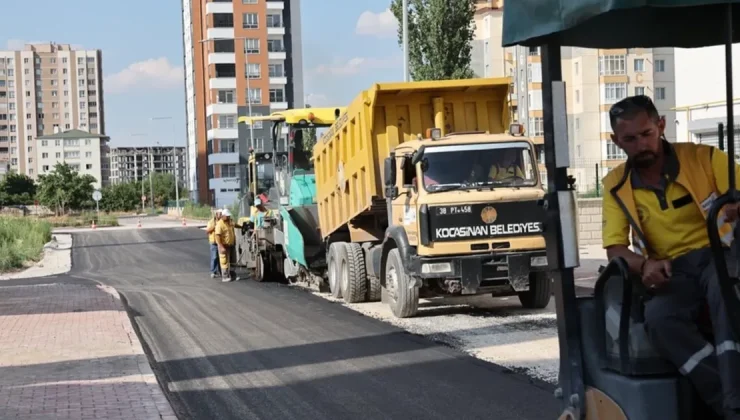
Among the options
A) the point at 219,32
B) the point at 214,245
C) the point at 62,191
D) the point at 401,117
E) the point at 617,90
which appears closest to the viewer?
the point at 401,117

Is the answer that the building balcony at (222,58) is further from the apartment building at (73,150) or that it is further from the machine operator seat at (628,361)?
the machine operator seat at (628,361)

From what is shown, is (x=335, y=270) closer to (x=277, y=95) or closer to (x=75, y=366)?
(x=75, y=366)

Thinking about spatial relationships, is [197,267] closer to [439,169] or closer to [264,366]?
[439,169]

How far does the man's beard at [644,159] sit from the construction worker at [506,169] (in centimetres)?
961

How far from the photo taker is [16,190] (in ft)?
442

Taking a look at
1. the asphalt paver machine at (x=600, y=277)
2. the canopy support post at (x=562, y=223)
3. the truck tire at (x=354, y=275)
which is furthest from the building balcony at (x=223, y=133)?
the canopy support post at (x=562, y=223)

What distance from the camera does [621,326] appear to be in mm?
3912

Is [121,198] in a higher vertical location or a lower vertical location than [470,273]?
higher

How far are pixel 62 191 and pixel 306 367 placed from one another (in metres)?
83.3

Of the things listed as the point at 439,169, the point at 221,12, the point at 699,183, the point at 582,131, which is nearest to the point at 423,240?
the point at 439,169

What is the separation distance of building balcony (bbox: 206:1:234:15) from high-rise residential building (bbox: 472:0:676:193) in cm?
2825

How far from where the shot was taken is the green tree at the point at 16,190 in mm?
128062

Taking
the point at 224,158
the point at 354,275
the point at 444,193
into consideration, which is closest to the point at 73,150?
the point at 224,158

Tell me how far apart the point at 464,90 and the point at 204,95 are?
305 feet
